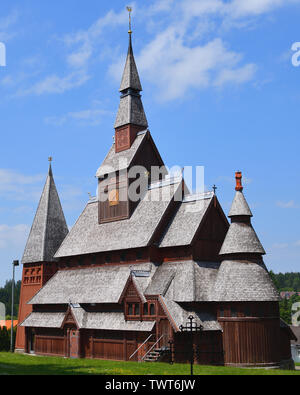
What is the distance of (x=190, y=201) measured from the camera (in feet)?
149

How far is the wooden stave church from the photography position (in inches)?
1489

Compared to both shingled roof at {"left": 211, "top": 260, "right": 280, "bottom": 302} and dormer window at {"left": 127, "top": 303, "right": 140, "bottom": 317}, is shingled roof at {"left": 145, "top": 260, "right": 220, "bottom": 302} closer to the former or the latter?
shingled roof at {"left": 211, "top": 260, "right": 280, "bottom": 302}

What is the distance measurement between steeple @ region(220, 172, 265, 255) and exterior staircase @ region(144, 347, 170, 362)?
845cm

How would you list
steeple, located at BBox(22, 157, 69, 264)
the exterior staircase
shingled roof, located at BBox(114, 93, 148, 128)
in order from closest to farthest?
1. the exterior staircase
2. shingled roof, located at BBox(114, 93, 148, 128)
3. steeple, located at BBox(22, 157, 69, 264)

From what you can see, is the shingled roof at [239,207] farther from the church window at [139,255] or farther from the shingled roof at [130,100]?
the shingled roof at [130,100]

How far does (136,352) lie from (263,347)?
972 cm

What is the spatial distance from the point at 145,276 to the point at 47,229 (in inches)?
769

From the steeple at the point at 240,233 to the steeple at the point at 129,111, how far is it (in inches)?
585

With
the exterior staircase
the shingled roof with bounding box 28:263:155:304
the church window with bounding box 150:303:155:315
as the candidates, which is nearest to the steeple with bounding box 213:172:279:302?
the church window with bounding box 150:303:155:315

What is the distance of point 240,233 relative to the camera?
4003cm

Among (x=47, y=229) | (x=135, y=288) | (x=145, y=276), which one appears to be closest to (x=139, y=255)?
(x=145, y=276)

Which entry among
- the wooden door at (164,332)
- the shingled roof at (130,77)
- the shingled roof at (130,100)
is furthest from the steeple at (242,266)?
the shingled roof at (130,77)

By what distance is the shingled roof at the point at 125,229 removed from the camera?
4553cm
